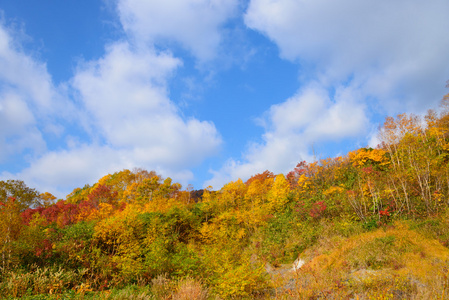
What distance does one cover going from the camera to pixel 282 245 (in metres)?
14.8

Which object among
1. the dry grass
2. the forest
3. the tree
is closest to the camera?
the dry grass

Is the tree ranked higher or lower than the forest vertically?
higher

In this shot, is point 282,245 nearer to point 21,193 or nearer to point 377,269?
point 377,269

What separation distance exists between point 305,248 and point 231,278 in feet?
25.7

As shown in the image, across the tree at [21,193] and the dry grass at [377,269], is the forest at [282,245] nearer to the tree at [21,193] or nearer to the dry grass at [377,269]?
the dry grass at [377,269]

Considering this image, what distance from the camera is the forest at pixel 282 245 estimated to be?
6688 millimetres

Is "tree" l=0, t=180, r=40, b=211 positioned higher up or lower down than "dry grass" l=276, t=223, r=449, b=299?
higher up

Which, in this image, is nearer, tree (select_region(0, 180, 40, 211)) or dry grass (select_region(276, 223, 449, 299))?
dry grass (select_region(276, 223, 449, 299))

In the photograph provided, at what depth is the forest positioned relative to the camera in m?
6.69

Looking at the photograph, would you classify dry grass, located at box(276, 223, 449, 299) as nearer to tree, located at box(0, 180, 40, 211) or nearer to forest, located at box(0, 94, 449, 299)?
forest, located at box(0, 94, 449, 299)

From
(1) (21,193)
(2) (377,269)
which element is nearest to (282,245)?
(2) (377,269)

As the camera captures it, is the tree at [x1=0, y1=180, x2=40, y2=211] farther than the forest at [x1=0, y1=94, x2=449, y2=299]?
Yes

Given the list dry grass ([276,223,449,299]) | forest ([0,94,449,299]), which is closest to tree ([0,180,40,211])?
forest ([0,94,449,299])

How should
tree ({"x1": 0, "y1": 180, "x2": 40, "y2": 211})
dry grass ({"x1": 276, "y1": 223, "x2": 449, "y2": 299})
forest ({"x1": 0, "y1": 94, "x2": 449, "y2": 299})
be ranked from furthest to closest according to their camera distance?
tree ({"x1": 0, "y1": 180, "x2": 40, "y2": 211})
forest ({"x1": 0, "y1": 94, "x2": 449, "y2": 299})
dry grass ({"x1": 276, "y1": 223, "x2": 449, "y2": 299})
